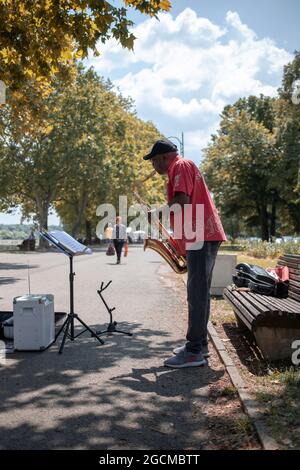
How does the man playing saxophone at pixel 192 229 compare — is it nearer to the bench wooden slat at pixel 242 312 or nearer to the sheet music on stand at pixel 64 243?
the bench wooden slat at pixel 242 312

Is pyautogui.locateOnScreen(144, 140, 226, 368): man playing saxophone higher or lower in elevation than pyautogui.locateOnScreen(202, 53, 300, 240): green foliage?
lower

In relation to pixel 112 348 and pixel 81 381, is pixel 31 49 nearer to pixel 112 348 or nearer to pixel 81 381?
pixel 112 348

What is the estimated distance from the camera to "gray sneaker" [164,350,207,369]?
588 cm

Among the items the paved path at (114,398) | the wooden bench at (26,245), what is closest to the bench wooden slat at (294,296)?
the paved path at (114,398)

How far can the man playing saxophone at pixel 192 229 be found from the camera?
5652 mm

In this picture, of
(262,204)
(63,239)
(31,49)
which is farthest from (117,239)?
(262,204)

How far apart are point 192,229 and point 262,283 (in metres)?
1.83

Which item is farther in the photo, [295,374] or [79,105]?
[79,105]

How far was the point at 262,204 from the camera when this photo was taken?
4938cm

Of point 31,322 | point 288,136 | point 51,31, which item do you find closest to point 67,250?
point 31,322

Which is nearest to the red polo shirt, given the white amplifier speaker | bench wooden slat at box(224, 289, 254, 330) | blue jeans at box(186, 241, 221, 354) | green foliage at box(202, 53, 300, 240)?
blue jeans at box(186, 241, 221, 354)

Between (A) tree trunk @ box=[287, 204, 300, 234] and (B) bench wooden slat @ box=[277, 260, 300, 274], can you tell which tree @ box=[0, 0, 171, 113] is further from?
(A) tree trunk @ box=[287, 204, 300, 234]

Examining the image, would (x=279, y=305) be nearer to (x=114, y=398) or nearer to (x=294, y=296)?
(x=294, y=296)
